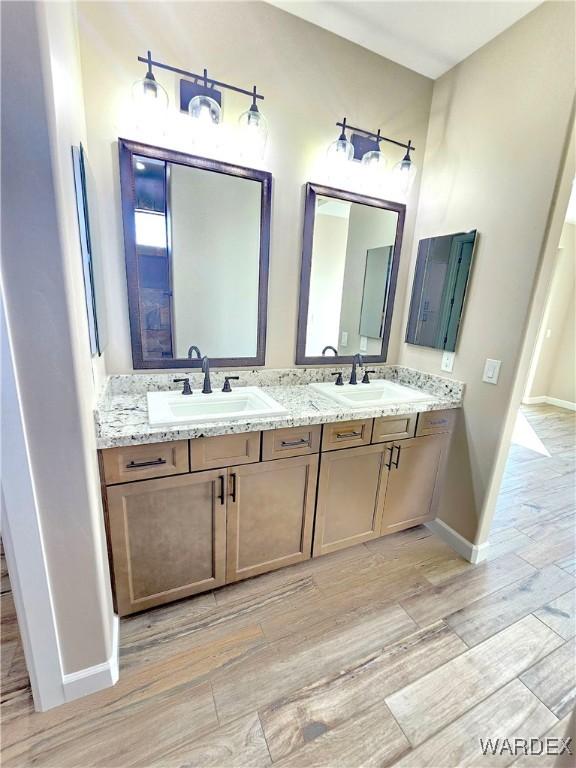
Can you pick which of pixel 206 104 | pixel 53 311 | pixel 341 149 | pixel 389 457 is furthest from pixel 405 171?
pixel 53 311

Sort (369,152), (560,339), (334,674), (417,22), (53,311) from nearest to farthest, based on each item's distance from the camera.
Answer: (53,311) < (334,674) < (417,22) < (369,152) < (560,339)

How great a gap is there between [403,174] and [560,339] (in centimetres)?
491

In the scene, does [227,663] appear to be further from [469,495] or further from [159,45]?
[159,45]

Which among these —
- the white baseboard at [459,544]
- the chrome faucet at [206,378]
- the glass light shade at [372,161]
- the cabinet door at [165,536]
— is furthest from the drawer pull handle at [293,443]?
the glass light shade at [372,161]

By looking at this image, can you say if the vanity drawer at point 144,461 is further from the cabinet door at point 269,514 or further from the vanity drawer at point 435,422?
the vanity drawer at point 435,422

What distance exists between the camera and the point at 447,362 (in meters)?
1.98

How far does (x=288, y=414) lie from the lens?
147 centimetres

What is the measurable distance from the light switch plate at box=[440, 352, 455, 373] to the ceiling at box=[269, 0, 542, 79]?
1612 millimetres

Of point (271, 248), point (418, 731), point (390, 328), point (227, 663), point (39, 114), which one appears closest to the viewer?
point (39, 114)

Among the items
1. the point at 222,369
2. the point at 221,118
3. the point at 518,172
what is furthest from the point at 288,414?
the point at 518,172

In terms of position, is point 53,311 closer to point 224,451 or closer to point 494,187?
point 224,451

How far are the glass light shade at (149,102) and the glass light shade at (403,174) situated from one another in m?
1.30

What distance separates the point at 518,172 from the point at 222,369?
1.79m

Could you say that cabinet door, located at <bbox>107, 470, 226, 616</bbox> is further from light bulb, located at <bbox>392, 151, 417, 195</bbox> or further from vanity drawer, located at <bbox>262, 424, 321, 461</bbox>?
light bulb, located at <bbox>392, 151, 417, 195</bbox>
